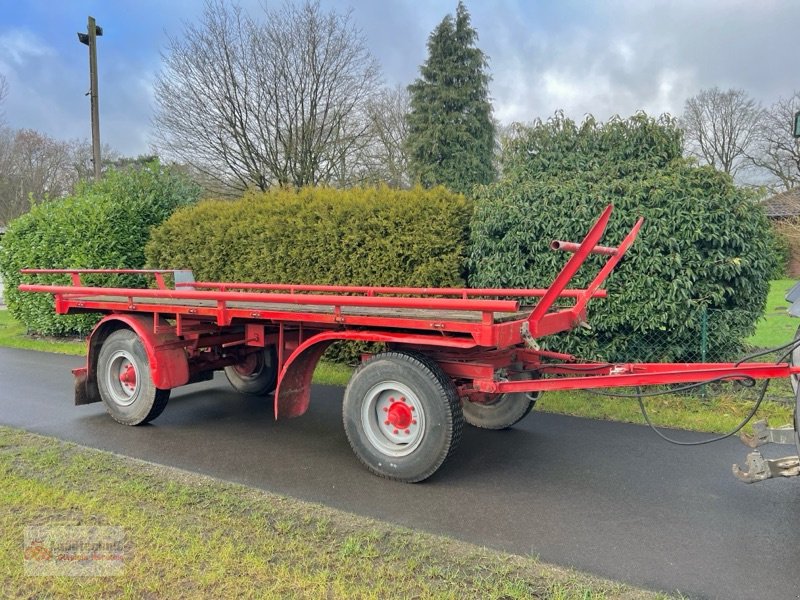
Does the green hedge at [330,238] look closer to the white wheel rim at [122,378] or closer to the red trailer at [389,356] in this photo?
the red trailer at [389,356]

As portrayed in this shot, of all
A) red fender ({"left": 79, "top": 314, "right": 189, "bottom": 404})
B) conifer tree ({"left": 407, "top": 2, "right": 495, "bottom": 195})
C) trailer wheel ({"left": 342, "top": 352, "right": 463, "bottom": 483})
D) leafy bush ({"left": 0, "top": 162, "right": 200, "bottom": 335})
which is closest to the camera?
trailer wheel ({"left": 342, "top": 352, "right": 463, "bottom": 483})

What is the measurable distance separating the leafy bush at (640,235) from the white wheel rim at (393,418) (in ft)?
9.87

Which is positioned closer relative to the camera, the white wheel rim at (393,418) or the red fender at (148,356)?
the white wheel rim at (393,418)

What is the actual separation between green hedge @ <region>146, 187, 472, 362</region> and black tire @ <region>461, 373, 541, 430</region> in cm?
221

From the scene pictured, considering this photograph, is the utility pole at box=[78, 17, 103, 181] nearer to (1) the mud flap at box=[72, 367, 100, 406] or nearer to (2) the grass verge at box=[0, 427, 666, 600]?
(1) the mud flap at box=[72, 367, 100, 406]

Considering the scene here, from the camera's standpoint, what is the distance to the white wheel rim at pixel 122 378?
5.53 metres

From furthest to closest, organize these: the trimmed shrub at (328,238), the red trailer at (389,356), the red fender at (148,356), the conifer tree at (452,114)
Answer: the conifer tree at (452,114), the trimmed shrub at (328,238), the red fender at (148,356), the red trailer at (389,356)

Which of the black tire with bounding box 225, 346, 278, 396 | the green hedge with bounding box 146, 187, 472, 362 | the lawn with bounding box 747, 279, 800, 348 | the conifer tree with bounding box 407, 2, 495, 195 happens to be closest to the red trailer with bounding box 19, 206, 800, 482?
the black tire with bounding box 225, 346, 278, 396

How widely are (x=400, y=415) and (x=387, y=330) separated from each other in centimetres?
63

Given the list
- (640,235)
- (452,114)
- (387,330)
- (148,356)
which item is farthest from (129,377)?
(452,114)

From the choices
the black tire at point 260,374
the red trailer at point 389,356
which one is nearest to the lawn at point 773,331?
the red trailer at point 389,356

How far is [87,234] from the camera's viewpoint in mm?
10617

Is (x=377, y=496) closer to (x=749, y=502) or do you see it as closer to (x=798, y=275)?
(x=749, y=502)

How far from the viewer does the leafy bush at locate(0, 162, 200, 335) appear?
34.7 ft
